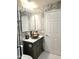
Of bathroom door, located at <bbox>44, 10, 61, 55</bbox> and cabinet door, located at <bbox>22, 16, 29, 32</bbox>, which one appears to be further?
bathroom door, located at <bbox>44, 10, 61, 55</bbox>

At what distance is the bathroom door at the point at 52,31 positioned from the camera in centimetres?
381

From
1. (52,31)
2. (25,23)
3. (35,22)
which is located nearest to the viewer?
(25,23)

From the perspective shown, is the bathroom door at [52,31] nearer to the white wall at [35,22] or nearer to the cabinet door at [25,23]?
the white wall at [35,22]

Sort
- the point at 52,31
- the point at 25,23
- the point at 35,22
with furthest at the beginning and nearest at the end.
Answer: the point at 35,22 → the point at 52,31 → the point at 25,23

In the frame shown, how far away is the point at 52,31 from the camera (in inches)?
156

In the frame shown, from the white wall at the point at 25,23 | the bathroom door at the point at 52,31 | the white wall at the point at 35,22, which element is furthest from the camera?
the white wall at the point at 35,22

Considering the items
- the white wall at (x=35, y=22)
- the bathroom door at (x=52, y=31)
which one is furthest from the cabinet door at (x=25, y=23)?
the bathroom door at (x=52, y=31)

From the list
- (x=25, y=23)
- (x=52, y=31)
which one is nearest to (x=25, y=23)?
(x=25, y=23)

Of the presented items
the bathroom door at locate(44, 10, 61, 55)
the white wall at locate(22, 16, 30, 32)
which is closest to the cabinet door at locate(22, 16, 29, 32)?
the white wall at locate(22, 16, 30, 32)

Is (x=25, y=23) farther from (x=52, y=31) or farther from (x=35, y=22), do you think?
(x=52, y=31)

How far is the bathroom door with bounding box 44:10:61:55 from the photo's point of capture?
12.5 feet

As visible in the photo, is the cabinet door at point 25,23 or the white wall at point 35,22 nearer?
the cabinet door at point 25,23

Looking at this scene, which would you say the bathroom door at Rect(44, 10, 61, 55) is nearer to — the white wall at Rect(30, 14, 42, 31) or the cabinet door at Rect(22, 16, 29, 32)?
the white wall at Rect(30, 14, 42, 31)
